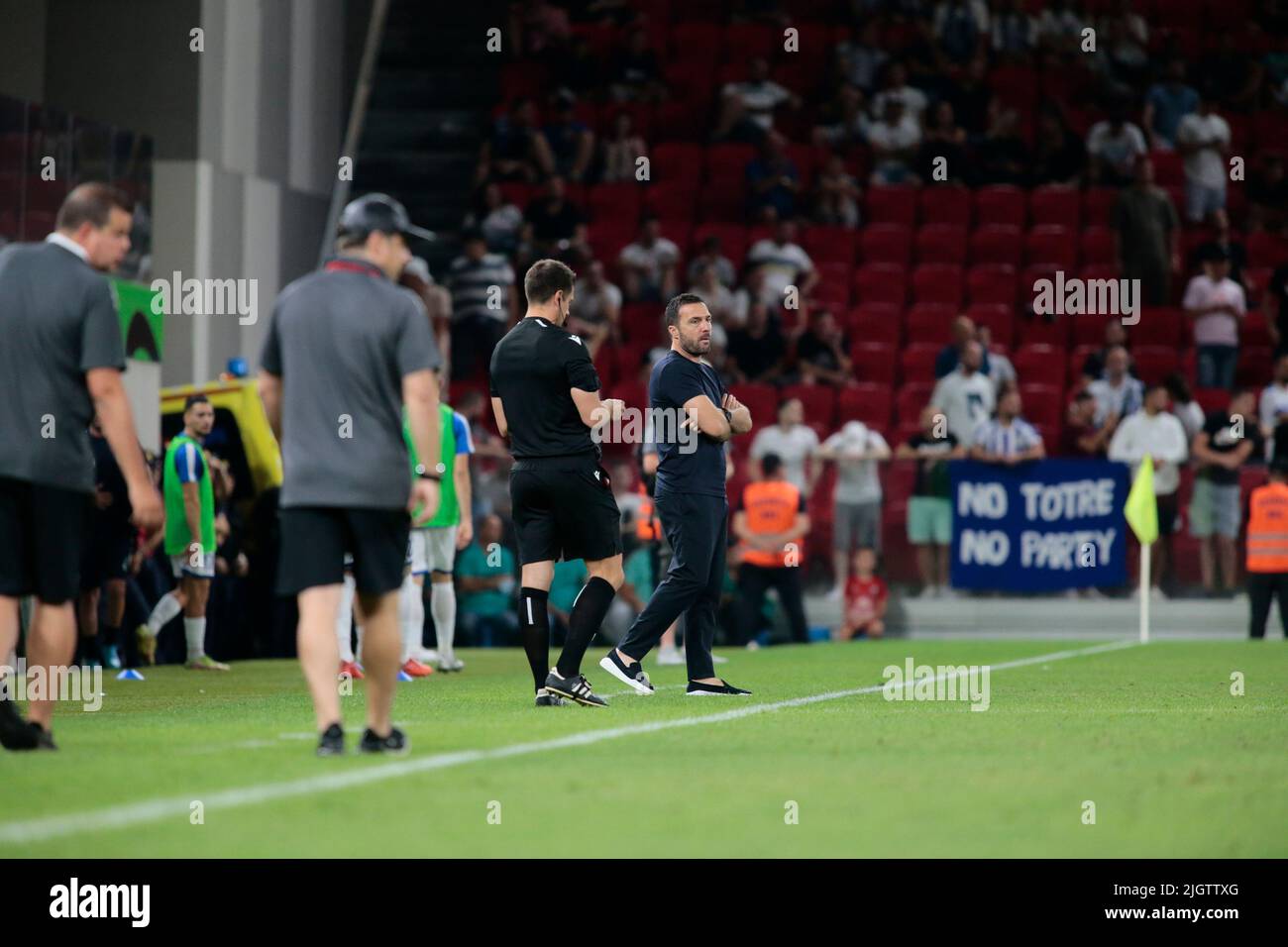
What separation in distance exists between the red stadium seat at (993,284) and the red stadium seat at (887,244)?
862 millimetres

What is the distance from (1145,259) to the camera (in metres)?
22.7

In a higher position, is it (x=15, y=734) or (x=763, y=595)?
(x=15, y=734)

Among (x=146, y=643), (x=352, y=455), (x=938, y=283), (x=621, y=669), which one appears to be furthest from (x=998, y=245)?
(x=352, y=455)

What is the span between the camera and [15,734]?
7.40 m

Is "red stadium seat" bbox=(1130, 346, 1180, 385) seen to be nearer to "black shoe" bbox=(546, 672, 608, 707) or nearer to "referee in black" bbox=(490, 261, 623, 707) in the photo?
"referee in black" bbox=(490, 261, 623, 707)

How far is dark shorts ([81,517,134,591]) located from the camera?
46.4ft

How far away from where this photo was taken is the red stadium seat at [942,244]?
76.9ft

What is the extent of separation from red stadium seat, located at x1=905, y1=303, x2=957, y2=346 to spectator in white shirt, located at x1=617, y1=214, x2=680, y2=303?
103 inches

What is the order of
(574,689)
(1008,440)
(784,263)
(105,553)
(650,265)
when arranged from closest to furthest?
(574,689)
(105,553)
(1008,440)
(784,263)
(650,265)

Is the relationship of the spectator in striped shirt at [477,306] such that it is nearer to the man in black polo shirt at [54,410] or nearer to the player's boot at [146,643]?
the player's boot at [146,643]

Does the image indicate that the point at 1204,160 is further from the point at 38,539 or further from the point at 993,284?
the point at 38,539

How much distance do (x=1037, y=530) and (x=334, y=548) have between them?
518 inches

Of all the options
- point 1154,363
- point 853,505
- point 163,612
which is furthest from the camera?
point 1154,363
